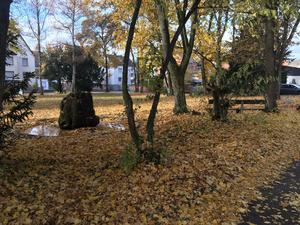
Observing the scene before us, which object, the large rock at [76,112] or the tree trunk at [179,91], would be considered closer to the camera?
the large rock at [76,112]

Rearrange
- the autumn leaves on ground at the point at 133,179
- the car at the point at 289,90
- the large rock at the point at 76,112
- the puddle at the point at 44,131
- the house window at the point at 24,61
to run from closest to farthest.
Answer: the autumn leaves on ground at the point at 133,179 → the puddle at the point at 44,131 → the large rock at the point at 76,112 → the car at the point at 289,90 → the house window at the point at 24,61

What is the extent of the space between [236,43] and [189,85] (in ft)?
41.8

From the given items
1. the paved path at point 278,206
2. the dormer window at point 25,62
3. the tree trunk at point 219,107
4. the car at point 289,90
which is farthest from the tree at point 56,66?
the paved path at point 278,206

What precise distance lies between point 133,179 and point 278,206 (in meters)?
2.38

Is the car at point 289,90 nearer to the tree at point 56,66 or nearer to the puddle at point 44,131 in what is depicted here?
the tree at point 56,66

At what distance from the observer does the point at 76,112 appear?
1033 cm

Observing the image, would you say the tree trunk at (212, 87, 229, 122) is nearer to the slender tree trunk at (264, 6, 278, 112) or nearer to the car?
the slender tree trunk at (264, 6, 278, 112)

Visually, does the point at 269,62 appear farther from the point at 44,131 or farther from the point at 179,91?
the point at 44,131

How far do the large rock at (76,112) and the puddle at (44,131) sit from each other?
34 centimetres

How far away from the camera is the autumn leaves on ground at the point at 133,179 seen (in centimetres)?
485

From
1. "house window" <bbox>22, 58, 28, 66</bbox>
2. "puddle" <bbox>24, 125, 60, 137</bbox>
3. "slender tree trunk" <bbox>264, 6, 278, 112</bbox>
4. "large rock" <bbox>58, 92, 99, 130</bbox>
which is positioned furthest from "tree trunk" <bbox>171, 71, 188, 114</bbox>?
"house window" <bbox>22, 58, 28, 66</bbox>

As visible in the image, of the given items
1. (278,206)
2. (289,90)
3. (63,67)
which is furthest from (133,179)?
(63,67)

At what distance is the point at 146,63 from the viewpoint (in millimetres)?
7391

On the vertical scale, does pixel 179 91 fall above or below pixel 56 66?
below
